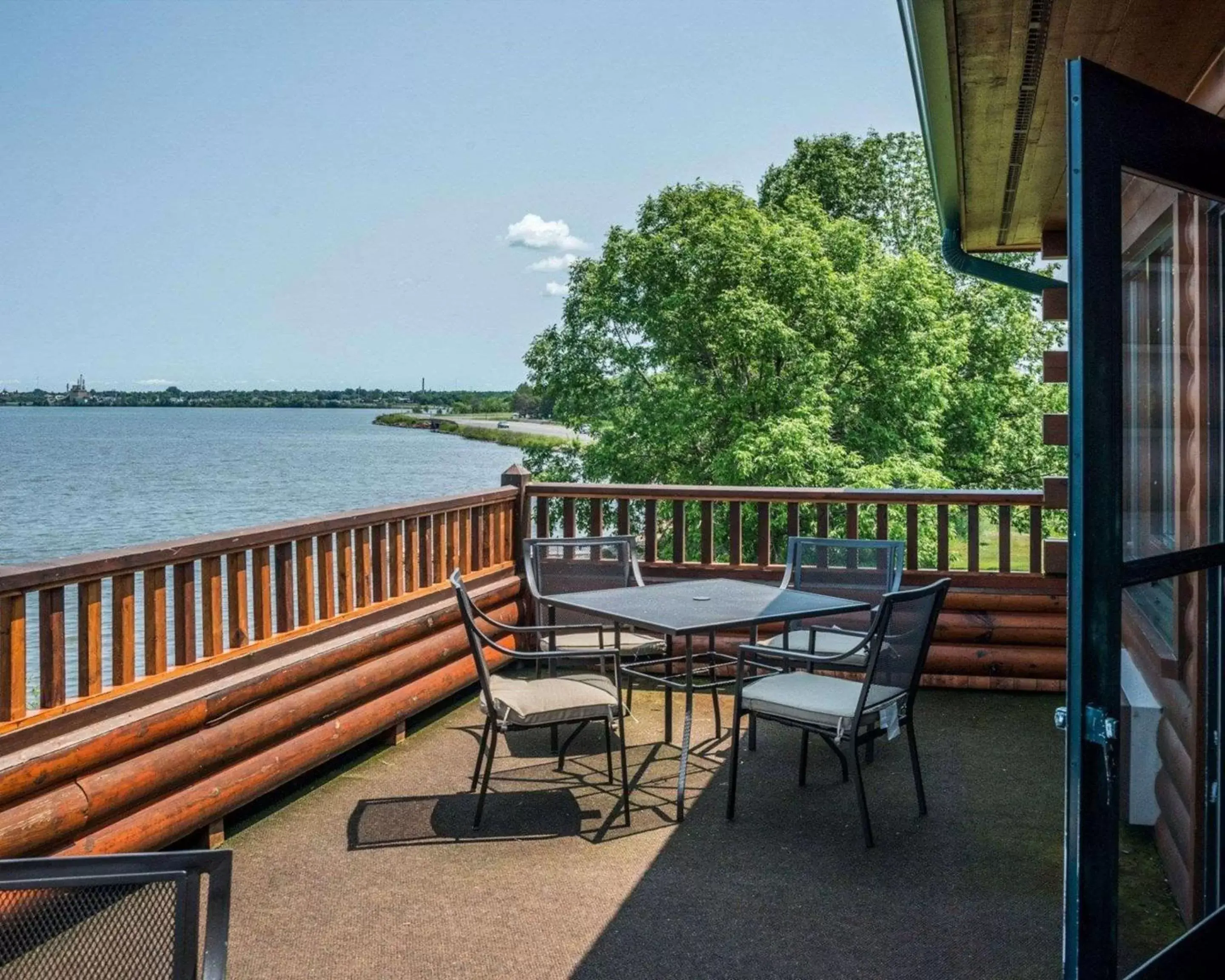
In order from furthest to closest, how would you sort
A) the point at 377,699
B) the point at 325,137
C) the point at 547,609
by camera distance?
the point at 325,137 → the point at 547,609 → the point at 377,699

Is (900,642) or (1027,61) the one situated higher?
(1027,61)

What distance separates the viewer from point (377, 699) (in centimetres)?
470

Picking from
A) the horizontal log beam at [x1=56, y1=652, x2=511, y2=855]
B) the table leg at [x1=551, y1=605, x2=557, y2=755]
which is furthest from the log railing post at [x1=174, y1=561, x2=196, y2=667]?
the table leg at [x1=551, y1=605, x2=557, y2=755]

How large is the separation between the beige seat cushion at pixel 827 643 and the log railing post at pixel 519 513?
179cm

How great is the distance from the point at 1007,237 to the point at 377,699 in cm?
395

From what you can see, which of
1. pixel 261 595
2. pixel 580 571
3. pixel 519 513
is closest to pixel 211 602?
pixel 261 595

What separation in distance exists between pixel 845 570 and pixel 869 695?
1621mm

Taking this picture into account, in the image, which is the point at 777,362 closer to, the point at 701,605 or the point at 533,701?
the point at 701,605

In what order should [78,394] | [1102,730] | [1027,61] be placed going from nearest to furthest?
[1102,730]
[1027,61]
[78,394]

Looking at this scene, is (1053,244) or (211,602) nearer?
(211,602)

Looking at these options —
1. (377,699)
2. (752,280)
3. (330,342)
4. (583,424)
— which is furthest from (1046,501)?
(330,342)

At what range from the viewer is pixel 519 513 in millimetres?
6375

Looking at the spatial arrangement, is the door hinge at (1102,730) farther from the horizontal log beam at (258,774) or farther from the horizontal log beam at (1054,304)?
the horizontal log beam at (1054,304)

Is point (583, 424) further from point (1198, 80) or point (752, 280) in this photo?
point (1198, 80)
